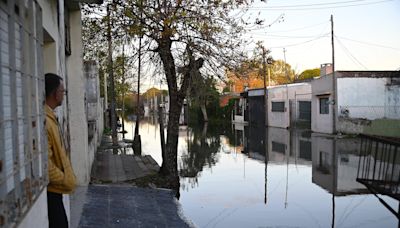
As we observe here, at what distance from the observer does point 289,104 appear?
3350 cm

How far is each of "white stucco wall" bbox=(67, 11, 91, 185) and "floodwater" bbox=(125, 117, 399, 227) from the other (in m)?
2.25

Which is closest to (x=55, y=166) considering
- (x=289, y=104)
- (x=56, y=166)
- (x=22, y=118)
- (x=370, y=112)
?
(x=56, y=166)

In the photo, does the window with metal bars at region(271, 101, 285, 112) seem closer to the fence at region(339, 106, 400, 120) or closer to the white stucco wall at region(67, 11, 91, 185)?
the fence at region(339, 106, 400, 120)

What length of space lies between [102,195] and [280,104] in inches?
1126

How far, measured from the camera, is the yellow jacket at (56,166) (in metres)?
3.28

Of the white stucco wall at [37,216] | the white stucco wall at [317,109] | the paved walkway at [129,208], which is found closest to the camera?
the white stucco wall at [37,216]

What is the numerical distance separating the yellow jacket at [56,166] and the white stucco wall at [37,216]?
184 mm

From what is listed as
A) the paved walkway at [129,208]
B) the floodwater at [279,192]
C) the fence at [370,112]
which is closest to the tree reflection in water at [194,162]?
the floodwater at [279,192]

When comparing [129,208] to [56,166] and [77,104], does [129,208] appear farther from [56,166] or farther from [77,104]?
[56,166]

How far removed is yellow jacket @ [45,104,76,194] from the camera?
10.8ft

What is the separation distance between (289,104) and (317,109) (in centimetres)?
610

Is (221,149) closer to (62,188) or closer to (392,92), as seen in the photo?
(392,92)

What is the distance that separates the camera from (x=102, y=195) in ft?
25.3

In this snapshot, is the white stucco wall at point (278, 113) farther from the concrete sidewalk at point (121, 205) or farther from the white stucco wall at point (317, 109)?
the concrete sidewalk at point (121, 205)
